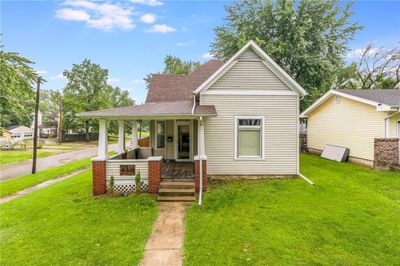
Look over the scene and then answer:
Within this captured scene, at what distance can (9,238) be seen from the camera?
17.4 ft

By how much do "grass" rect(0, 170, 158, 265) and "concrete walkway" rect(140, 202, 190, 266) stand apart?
19 centimetres

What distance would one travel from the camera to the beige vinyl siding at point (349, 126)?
1255 cm

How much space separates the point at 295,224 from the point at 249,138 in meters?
4.68

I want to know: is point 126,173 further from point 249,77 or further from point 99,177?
point 249,77

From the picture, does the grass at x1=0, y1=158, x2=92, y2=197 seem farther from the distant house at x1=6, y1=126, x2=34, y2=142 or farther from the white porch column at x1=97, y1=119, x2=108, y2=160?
the distant house at x1=6, y1=126, x2=34, y2=142

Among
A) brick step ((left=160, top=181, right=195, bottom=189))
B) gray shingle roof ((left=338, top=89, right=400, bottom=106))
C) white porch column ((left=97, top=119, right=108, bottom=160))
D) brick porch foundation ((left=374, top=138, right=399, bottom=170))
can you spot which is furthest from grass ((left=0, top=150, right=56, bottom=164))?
gray shingle roof ((left=338, top=89, right=400, bottom=106))

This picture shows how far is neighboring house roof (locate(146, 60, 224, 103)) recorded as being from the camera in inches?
525

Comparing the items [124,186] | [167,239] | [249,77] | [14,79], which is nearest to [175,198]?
[124,186]

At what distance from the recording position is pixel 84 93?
44.1 meters

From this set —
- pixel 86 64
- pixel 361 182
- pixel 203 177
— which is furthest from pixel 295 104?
pixel 86 64

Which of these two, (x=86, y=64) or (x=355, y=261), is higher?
(x=86, y=64)

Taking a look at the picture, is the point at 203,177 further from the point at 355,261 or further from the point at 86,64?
the point at 86,64

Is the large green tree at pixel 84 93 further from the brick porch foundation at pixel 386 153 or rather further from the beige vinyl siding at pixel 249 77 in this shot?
the brick porch foundation at pixel 386 153

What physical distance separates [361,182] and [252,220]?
684 centimetres
